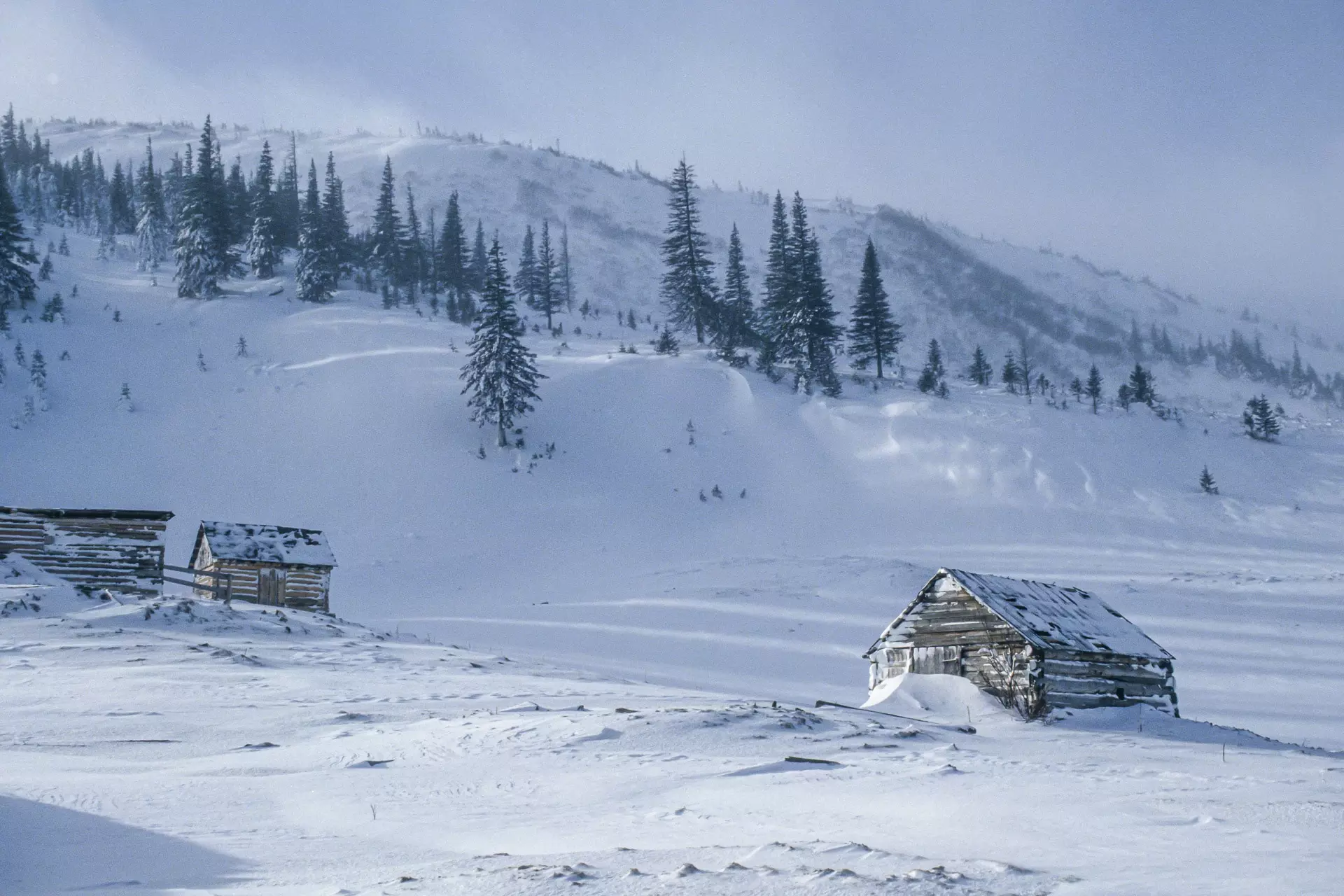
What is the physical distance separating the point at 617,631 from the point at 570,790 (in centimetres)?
2127

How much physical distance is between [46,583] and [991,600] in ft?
74.2

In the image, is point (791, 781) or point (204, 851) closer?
point (204, 851)

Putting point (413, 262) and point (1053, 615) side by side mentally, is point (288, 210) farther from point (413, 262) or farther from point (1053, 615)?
point (1053, 615)

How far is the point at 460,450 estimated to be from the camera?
5422 cm

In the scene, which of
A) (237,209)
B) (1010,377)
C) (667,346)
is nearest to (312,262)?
(237,209)

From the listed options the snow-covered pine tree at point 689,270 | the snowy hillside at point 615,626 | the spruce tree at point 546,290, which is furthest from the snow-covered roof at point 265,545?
the spruce tree at point 546,290

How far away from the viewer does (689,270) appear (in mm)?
73062

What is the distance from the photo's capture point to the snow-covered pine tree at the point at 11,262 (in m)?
61.1

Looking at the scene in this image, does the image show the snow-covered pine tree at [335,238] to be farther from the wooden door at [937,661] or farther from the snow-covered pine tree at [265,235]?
the wooden door at [937,661]

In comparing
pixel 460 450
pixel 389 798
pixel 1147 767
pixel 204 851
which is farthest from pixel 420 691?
pixel 460 450

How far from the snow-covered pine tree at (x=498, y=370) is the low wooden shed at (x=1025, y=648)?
112 feet

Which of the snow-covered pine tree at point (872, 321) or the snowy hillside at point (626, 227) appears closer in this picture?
the snow-covered pine tree at point (872, 321)

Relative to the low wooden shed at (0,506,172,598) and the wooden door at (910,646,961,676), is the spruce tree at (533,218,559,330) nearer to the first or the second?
the low wooden shed at (0,506,172,598)

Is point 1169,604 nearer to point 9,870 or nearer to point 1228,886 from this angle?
point 1228,886
